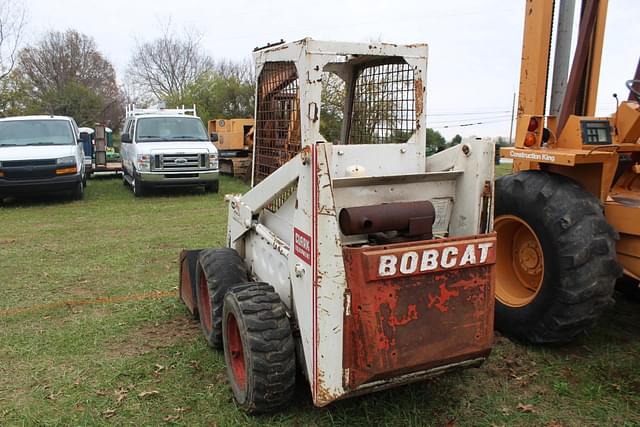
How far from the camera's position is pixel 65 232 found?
352 inches

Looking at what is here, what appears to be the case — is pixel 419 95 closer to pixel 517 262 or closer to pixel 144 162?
pixel 517 262

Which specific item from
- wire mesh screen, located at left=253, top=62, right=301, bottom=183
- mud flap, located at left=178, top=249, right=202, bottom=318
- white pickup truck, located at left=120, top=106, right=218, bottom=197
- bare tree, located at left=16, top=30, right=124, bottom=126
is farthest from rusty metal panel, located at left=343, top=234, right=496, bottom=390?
bare tree, located at left=16, top=30, right=124, bottom=126

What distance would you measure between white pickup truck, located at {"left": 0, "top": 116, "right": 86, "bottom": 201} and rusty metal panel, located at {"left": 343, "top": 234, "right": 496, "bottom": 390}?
10591 mm

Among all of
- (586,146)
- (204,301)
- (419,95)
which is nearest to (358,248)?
(419,95)

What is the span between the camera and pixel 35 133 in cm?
1216

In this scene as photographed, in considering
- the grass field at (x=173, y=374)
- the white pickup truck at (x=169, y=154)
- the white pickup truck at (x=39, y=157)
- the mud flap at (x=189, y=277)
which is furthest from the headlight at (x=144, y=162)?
the mud flap at (x=189, y=277)

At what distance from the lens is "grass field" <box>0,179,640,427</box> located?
11.0 ft

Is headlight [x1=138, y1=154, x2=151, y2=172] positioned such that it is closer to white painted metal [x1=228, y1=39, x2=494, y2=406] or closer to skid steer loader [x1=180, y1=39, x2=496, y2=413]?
skid steer loader [x1=180, y1=39, x2=496, y2=413]

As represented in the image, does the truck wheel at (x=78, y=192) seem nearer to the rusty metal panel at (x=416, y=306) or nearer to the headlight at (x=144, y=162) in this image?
the headlight at (x=144, y=162)

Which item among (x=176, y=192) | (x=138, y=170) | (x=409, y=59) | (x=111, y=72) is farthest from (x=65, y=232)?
(x=111, y=72)

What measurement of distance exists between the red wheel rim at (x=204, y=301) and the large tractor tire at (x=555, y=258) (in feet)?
7.62

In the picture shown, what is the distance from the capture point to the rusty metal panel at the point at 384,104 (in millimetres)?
3643

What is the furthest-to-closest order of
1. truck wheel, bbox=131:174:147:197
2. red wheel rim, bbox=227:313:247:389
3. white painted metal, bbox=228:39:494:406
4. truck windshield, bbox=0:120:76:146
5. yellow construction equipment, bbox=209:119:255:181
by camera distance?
1. yellow construction equipment, bbox=209:119:255:181
2. truck wheel, bbox=131:174:147:197
3. truck windshield, bbox=0:120:76:146
4. red wheel rim, bbox=227:313:247:389
5. white painted metal, bbox=228:39:494:406

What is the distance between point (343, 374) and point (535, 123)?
278 cm
